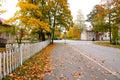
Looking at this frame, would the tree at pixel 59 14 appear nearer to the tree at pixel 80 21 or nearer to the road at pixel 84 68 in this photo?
the road at pixel 84 68

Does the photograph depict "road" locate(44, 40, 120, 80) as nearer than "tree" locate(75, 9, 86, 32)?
Yes

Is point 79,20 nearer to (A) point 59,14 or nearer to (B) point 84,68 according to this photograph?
(A) point 59,14

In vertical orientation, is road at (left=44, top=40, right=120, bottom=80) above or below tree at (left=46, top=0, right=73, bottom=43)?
below

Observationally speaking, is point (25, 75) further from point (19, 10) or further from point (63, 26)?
point (63, 26)

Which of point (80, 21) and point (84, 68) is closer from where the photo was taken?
point (84, 68)

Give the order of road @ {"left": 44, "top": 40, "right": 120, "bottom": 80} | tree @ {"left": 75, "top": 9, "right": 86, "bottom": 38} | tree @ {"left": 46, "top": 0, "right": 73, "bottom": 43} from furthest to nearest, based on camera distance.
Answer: tree @ {"left": 75, "top": 9, "right": 86, "bottom": 38} → tree @ {"left": 46, "top": 0, "right": 73, "bottom": 43} → road @ {"left": 44, "top": 40, "right": 120, "bottom": 80}

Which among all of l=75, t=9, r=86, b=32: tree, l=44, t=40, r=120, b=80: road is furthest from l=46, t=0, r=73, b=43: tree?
l=75, t=9, r=86, b=32: tree

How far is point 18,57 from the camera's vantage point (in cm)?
1143

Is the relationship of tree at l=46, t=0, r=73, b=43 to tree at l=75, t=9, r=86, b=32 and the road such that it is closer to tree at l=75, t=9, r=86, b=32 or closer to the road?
the road

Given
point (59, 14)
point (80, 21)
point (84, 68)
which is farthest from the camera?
point (80, 21)

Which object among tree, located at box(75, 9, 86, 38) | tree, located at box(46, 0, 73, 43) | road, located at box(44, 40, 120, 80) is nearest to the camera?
road, located at box(44, 40, 120, 80)

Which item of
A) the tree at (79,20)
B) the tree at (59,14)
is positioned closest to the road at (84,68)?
the tree at (59,14)

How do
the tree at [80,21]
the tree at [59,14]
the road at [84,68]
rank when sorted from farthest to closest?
the tree at [80,21] → the tree at [59,14] → the road at [84,68]

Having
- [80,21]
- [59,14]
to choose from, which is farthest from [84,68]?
[80,21]
